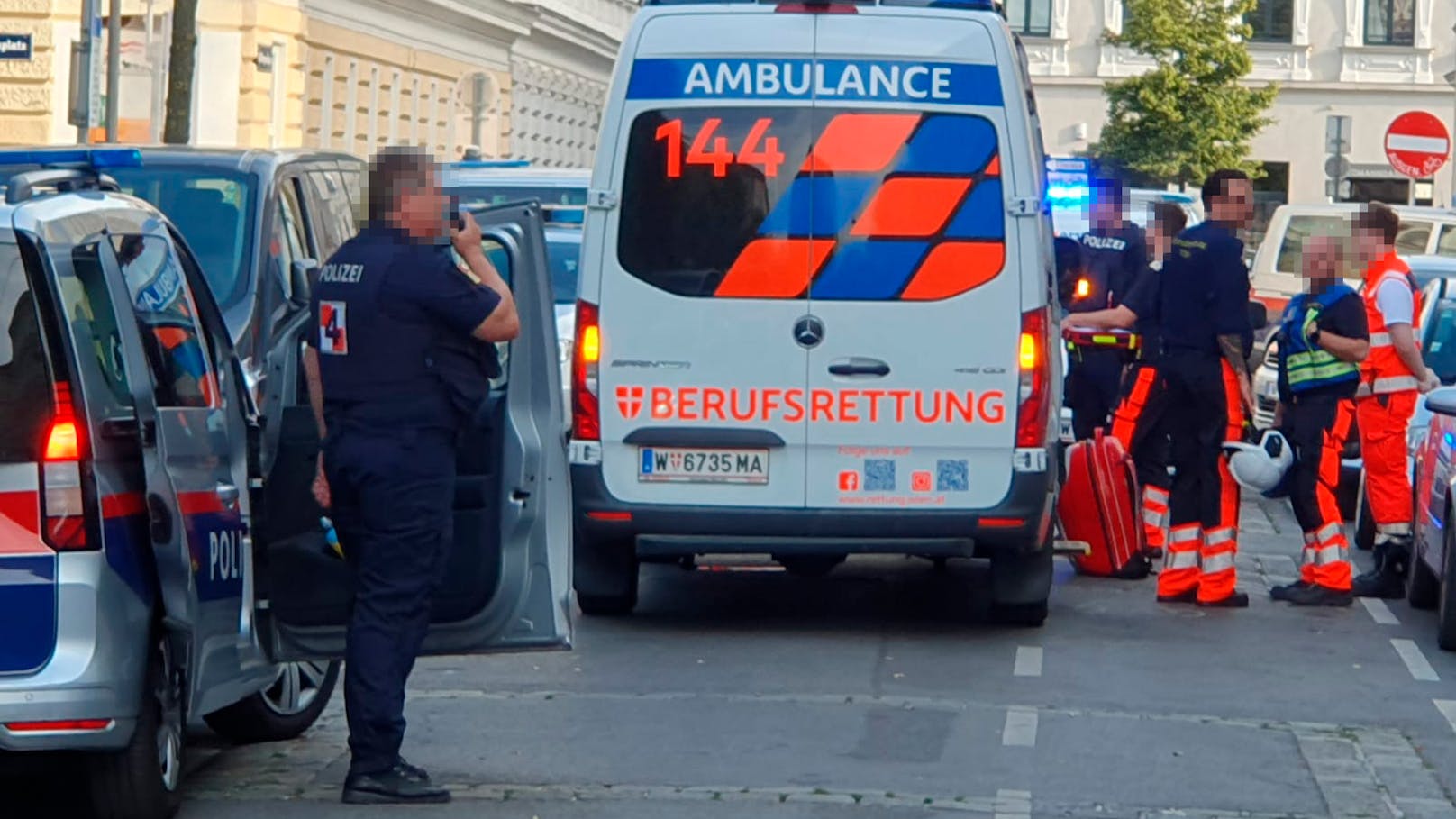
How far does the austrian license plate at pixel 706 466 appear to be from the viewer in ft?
34.7

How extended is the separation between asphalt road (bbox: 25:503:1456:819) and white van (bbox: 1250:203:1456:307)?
12970mm

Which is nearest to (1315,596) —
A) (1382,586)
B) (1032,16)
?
(1382,586)

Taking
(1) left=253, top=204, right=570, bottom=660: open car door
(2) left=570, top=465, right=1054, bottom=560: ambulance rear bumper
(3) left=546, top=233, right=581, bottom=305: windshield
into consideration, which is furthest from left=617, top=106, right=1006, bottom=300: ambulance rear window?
(3) left=546, top=233, right=581, bottom=305: windshield

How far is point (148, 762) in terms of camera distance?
672cm

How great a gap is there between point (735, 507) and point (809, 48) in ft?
5.93

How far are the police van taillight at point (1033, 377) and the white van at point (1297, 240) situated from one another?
13.6 meters

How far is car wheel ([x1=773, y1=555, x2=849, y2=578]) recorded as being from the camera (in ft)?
40.0

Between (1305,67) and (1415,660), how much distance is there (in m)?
55.0

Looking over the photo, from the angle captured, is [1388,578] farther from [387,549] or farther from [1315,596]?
[387,549]

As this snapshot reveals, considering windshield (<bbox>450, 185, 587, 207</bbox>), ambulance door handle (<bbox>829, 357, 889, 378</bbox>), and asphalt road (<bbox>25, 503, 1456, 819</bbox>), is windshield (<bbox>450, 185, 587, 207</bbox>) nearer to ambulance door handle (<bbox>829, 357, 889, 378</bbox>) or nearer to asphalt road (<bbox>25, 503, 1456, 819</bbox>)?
asphalt road (<bbox>25, 503, 1456, 819</bbox>)

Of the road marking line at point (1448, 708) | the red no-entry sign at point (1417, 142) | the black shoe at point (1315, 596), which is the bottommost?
the road marking line at point (1448, 708)

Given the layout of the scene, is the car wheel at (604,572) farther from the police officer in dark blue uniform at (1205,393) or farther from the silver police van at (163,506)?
the silver police van at (163,506)

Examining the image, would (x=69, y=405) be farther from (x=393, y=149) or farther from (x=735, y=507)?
(x=735, y=507)

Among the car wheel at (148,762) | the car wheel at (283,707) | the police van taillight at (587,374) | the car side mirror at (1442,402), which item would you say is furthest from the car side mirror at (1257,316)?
the car wheel at (148,762)
